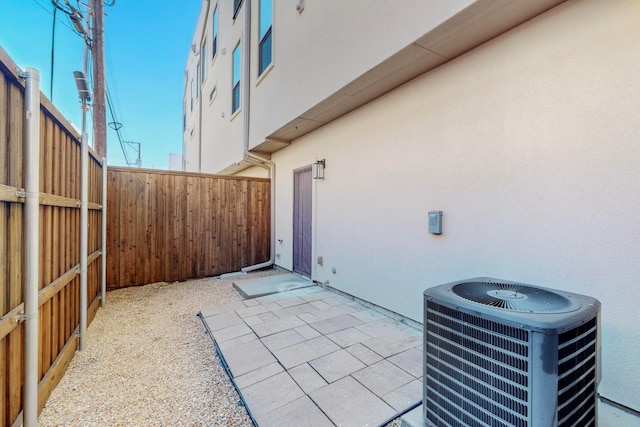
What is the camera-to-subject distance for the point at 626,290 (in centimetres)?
179

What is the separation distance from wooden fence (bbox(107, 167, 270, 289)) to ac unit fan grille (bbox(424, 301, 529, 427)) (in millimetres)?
5255

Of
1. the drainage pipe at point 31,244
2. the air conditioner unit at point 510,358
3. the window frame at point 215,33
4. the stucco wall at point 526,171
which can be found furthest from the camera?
the window frame at point 215,33

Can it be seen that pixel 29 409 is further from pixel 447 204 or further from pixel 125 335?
pixel 447 204

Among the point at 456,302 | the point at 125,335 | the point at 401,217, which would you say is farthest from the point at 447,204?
the point at 125,335

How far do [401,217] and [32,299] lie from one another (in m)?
3.21

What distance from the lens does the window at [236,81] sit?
24.0ft

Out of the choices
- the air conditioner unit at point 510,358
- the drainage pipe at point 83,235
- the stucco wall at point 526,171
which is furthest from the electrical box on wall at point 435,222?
the drainage pipe at point 83,235

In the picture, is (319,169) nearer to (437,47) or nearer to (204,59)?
(437,47)

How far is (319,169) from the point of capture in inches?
192

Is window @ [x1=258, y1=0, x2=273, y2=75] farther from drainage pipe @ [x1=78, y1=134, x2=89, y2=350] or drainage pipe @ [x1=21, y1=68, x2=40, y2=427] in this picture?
drainage pipe @ [x1=21, y1=68, x2=40, y2=427]

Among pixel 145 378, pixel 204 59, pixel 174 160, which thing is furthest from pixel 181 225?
pixel 174 160

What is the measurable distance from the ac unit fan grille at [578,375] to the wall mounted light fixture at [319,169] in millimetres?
3933

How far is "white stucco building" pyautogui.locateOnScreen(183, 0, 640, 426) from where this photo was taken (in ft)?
6.00

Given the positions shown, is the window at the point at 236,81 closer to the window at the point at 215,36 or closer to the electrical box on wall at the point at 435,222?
the window at the point at 215,36
